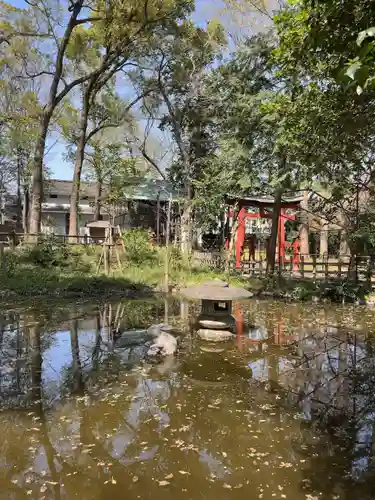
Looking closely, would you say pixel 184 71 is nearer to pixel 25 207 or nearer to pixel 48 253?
pixel 48 253

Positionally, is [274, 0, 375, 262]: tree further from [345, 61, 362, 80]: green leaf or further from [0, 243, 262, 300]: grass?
[0, 243, 262, 300]: grass

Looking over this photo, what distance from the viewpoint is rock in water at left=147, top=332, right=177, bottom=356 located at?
720cm

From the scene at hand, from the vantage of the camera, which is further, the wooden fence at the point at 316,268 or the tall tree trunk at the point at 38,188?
the tall tree trunk at the point at 38,188

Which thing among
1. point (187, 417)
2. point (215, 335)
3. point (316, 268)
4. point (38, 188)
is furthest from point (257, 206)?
point (187, 417)

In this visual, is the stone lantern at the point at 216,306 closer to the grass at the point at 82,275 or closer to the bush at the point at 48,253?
the grass at the point at 82,275

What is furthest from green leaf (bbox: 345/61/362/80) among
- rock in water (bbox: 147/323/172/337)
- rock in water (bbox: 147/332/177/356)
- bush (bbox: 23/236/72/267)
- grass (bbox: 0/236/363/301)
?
bush (bbox: 23/236/72/267)

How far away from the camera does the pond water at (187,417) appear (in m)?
3.54

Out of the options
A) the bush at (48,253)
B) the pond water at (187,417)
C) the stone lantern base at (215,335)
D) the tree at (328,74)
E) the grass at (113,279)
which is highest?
the tree at (328,74)

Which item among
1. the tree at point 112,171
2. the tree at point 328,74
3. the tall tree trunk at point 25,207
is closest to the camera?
the tree at point 328,74

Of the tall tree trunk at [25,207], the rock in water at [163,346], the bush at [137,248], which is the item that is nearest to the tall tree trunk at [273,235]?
the bush at [137,248]

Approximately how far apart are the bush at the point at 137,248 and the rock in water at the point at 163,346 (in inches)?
400

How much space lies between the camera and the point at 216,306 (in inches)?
364

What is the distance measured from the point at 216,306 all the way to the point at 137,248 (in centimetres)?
881

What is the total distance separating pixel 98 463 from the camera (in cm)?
378
